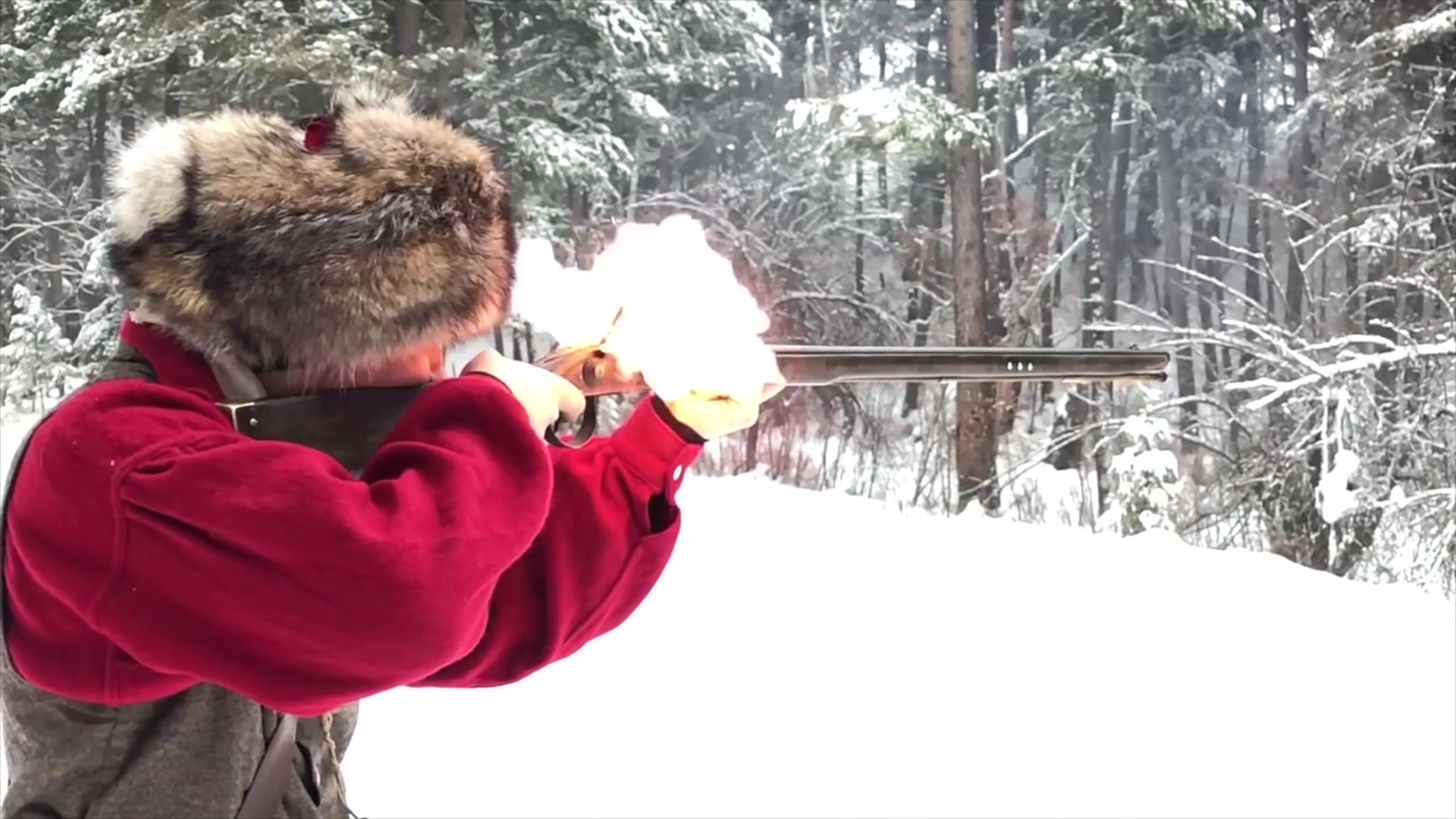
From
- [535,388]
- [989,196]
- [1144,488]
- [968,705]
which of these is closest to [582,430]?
[535,388]

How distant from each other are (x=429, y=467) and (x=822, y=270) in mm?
4970

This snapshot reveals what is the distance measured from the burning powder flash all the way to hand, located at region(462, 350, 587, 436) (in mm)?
56

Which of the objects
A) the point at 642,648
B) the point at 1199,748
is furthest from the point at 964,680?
the point at 642,648

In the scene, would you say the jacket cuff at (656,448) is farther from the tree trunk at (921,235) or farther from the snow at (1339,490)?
the tree trunk at (921,235)

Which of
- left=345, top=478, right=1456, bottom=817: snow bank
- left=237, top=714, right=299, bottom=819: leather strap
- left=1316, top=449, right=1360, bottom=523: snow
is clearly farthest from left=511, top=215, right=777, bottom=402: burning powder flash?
left=1316, top=449, right=1360, bottom=523: snow

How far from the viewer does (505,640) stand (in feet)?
2.57

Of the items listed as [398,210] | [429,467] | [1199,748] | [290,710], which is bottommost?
[1199,748]

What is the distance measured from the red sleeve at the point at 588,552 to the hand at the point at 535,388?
1.4 inches

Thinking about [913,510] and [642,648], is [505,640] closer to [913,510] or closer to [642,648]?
[642,648]

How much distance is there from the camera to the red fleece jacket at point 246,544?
572mm

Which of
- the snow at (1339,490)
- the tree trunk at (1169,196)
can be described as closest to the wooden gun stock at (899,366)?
the snow at (1339,490)

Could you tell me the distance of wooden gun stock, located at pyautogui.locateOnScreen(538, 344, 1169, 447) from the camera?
940 mm

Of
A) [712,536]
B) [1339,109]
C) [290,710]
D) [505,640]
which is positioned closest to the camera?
[290,710]

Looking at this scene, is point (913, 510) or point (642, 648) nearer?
point (642, 648)
